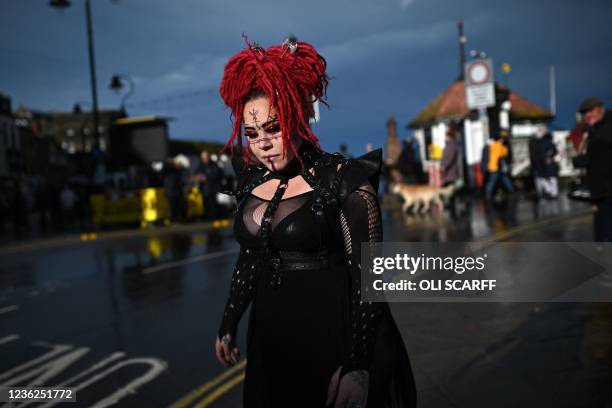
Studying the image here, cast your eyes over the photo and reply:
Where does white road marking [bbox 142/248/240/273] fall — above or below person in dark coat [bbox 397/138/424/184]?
below

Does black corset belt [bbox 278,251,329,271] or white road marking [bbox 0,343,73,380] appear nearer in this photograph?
black corset belt [bbox 278,251,329,271]

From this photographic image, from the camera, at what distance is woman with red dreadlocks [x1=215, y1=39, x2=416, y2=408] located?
1921 mm

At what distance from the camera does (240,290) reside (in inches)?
89.0

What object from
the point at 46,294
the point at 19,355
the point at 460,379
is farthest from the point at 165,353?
the point at 46,294

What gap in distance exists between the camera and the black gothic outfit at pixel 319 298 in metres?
1.92

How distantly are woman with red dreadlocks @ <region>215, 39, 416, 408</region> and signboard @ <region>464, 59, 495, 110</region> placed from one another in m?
24.0

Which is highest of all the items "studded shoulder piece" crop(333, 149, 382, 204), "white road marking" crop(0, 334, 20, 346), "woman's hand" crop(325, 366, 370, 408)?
"studded shoulder piece" crop(333, 149, 382, 204)

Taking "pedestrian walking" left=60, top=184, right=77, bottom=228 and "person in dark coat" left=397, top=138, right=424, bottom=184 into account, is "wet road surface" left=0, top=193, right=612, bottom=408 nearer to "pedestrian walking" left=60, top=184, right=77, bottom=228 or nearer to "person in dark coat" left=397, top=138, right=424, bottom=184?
"person in dark coat" left=397, top=138, right=424, bottom=184

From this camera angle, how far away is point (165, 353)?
4895 mm

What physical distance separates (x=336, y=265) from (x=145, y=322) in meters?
4.50

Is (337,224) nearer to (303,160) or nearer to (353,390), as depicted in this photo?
(303,160)

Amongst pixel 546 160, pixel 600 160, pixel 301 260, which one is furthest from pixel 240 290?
pixel 546 160

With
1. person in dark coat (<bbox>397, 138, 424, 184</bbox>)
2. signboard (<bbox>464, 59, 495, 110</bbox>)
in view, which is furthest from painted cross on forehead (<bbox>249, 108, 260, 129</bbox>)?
signboard (<bbox>464, 59, 495, 110</bbox>)

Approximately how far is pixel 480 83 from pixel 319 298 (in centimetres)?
2445
